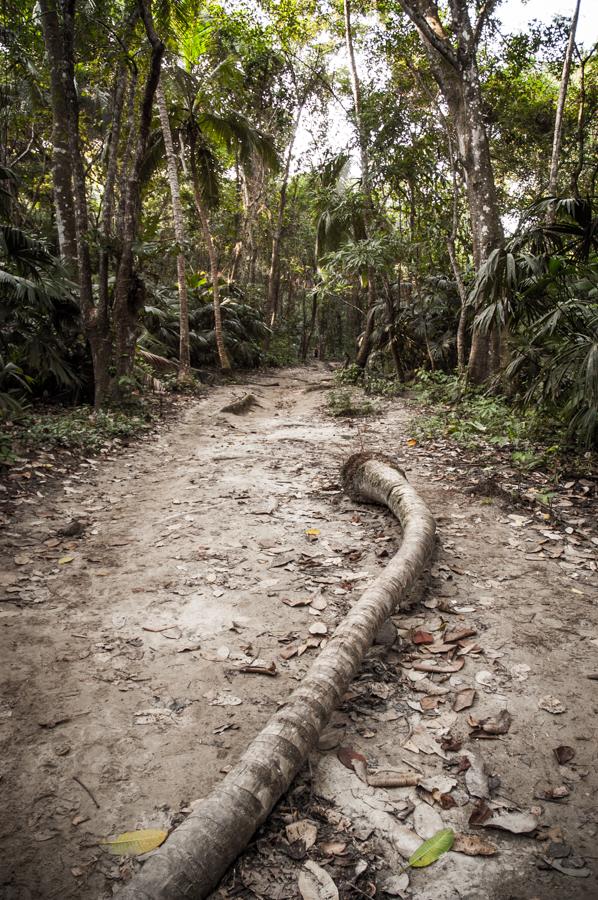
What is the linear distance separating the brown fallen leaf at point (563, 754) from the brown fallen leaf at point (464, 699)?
338 mm

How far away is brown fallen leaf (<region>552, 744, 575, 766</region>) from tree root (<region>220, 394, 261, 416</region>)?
7779 mm

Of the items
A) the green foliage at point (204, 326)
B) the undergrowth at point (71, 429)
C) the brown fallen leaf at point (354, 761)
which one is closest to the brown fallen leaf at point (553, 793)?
the brown fallen leaf at point (354, 761)

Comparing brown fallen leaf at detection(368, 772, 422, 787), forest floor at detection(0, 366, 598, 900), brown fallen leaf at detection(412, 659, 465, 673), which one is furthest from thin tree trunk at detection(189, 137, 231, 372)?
brown fallen leaf at detection(368, 772, 422, 787)

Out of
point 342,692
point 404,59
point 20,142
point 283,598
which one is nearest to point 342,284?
point 404,59

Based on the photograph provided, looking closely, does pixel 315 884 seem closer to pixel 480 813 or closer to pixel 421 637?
pixel 480 813

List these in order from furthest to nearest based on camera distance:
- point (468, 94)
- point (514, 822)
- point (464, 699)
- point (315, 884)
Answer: point (468, 94) → point (464, 699) → point (514, 822) → point (315, 884)

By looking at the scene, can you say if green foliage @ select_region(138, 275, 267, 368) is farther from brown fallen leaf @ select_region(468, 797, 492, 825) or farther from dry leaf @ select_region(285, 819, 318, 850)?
brown fallen leaf @ select_region(468, 797, 492, 825)

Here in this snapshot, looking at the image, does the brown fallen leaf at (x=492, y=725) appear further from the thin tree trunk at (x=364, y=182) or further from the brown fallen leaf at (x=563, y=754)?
the thin tree trunk at (x=364, y=182)

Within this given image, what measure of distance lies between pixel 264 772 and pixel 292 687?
23.6 inches

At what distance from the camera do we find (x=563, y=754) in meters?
1.72

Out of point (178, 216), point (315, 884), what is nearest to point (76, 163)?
point (178, 216)

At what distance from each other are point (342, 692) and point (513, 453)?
3.60 meters

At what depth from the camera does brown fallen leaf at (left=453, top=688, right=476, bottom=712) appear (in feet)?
6.48

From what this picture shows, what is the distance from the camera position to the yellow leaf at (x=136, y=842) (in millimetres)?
1425
